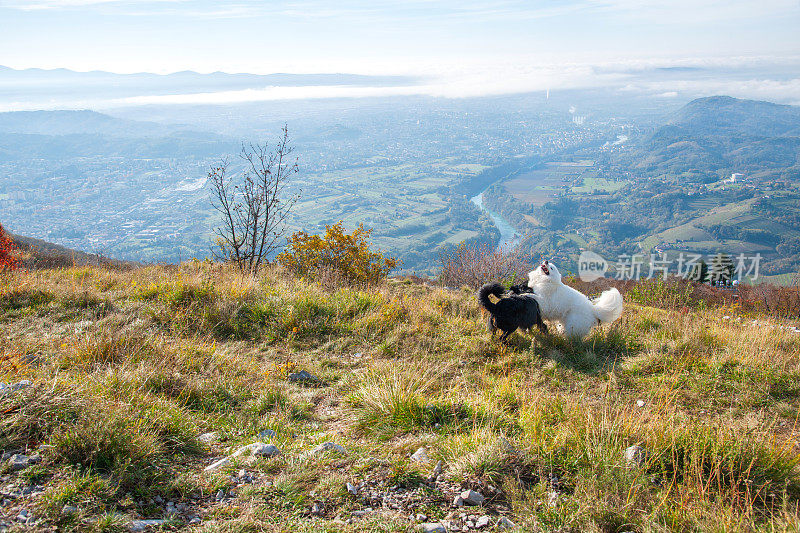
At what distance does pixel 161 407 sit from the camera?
11.4 feet

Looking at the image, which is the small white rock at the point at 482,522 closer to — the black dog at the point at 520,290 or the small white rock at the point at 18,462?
the small white rock at the point at 18,462

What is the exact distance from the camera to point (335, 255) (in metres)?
12.3

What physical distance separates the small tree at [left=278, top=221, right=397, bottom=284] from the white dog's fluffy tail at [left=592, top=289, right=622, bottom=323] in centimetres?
661

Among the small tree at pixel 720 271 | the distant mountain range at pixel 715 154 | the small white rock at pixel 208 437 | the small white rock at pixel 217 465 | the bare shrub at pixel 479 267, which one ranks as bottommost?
the small tree at pixel 720 271

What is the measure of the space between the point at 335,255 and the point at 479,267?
22.4ft

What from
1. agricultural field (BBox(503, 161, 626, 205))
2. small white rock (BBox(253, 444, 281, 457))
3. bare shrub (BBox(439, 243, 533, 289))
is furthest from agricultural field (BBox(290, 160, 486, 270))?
small white rock (BBox(253, 444, 281, 457))

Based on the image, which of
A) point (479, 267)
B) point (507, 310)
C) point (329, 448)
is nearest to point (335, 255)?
point (479, 267)

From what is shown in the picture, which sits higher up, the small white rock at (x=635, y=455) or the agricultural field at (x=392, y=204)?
the small white rock at (x=635, y=455)

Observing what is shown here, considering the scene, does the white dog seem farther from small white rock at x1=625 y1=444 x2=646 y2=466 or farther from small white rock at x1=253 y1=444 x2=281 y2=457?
small white rock at x1=253 y1=444 x2=281 y2=457

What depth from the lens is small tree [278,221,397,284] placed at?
1173 cm

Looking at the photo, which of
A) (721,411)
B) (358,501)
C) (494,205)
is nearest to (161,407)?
(358,501)

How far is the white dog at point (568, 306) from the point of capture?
20.1 feet

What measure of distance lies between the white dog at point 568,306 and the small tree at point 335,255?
6131mm

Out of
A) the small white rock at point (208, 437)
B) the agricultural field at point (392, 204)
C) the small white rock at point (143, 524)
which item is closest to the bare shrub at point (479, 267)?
the small white rock at point (208, 437)
